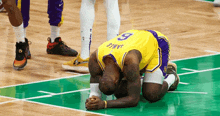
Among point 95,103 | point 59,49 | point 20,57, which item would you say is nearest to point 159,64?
point 95,103

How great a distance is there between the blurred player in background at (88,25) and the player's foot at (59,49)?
695 mm

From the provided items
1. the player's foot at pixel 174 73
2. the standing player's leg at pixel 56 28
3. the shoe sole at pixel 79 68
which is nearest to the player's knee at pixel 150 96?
the player's foot at pixel 174 73

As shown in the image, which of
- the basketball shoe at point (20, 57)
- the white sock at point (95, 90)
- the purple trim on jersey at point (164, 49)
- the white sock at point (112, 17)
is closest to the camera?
the white sock at point (95, 90)

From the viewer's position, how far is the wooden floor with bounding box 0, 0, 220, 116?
17.7 ft

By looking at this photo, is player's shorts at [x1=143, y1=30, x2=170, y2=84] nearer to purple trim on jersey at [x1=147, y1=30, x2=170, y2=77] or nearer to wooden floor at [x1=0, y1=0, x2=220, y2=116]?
purple trim on jersey at [x1=147, y1=30, x2=170, y2=77]

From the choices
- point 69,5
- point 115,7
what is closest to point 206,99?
point 115,7

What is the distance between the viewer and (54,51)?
21.3 feet

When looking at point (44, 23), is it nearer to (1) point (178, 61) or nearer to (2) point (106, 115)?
(1) point (178, 61)

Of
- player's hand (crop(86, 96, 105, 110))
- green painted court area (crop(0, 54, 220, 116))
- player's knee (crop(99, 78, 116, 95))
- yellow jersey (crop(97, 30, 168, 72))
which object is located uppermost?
yellow jersey (crop(97, 30, 168, 72))

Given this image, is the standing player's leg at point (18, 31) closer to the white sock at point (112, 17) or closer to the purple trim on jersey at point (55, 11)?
the purple trim on jersey at point (55, 11)

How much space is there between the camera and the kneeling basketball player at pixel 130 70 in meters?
4.27

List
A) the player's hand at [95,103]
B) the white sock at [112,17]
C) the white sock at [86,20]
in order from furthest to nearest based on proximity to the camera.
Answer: the white sock at [86,20], the white sock at [112,17], the player's hand at [95,103]

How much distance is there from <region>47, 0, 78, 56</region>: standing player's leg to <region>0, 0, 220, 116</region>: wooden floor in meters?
0.10

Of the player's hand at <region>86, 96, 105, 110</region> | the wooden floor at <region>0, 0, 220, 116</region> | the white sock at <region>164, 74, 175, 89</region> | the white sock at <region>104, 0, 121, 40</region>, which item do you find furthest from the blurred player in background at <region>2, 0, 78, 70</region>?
the white sock at <region>164, 74, 175, 89</region>
